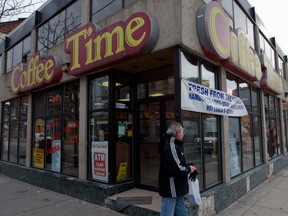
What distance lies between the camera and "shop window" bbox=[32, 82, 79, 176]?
7461 millimetres

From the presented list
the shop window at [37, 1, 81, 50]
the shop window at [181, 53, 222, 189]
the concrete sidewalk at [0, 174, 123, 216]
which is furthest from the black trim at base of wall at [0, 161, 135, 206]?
the shop window at [37, 1, 81, 50]

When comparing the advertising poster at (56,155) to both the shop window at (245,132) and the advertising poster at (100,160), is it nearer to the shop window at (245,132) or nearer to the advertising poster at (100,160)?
the advertising poster at (100,160)

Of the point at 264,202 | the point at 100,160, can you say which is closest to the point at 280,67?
the point at 264,202

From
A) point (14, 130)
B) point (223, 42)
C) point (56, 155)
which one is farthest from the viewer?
point (14, 130)

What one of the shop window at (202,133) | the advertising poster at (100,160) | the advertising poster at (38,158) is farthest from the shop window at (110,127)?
the advertising poster at (38,158)

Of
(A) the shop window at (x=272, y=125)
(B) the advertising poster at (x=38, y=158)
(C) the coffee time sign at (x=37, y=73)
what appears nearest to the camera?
(C) the coffee time sign at (x=37, y=73)

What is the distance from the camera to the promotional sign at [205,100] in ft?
16.0

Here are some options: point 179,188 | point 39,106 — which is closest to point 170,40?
point 179,188

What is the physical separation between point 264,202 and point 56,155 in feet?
19.5

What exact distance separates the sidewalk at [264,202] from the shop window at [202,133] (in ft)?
2.44

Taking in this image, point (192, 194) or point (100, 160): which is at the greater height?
point (100, 160)

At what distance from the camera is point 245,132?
795cm

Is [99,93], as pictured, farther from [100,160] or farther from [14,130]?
[14,130]

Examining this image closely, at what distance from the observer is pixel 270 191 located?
7.34m
